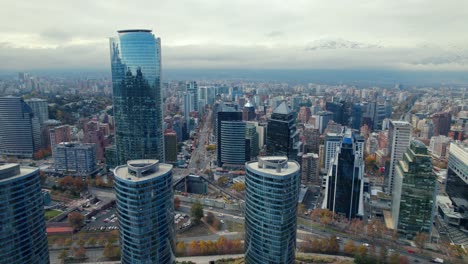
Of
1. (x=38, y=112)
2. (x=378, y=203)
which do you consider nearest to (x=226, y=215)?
(x=378, y=203)

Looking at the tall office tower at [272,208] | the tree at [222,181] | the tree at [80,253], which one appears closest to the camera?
the tall office tower at [272,208]

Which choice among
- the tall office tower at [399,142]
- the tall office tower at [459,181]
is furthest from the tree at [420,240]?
the tall office tower at [399,142]

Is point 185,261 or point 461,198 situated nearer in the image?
point 185,261

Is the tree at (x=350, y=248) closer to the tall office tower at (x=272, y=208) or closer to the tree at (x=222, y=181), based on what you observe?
the tall office tower at (x=272, y=208)

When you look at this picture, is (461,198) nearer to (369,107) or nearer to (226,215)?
(226,215)

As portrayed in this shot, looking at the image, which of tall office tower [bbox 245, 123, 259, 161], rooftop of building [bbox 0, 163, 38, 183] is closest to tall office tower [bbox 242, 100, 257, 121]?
tall office tower [bbox 245, 123, 259, 161]

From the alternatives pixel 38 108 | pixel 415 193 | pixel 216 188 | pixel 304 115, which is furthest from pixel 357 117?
pixel 38 108
